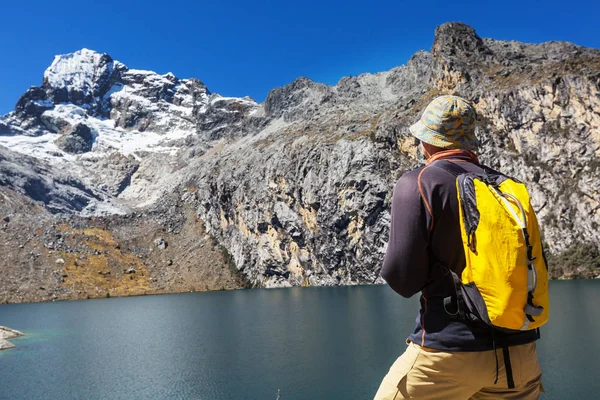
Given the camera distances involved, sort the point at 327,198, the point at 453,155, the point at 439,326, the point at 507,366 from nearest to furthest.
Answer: the point at 507,366 → the point at 439,326 → the point at 453,155 → the point at 327,198

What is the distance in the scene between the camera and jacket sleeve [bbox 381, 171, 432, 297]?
3.42 metres

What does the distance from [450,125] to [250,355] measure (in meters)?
31.2

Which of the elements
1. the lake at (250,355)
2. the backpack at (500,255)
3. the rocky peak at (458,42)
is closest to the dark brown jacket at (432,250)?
the backpack at (500,255)

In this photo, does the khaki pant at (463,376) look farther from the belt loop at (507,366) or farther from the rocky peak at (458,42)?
the rocky peak at (458,42)

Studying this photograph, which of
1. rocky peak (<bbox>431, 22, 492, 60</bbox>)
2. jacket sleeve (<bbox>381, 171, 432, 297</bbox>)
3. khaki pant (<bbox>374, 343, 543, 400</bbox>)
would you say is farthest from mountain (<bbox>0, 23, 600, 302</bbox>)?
jacket sleeve (<bbox>381, 171, 432, 297</bbox>)

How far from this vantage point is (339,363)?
28.0 m

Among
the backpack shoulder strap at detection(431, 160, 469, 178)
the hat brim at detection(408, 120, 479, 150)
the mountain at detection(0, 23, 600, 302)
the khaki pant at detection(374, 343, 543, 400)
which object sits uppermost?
the mountain at detection(0, 23, 600, 302)

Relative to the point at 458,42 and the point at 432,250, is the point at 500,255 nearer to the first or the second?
the point at 432,250

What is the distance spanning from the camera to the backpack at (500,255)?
307 cm

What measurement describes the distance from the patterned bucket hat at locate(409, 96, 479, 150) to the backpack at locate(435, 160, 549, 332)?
0.63 metres

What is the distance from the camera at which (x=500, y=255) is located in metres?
3.06

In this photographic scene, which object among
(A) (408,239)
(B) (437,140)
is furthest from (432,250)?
(B) (437,140)

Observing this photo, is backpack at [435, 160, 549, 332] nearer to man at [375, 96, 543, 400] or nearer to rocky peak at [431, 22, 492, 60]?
man at [375, 96, 543, 400]

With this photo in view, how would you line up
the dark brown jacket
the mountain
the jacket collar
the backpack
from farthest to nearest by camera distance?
the mountain
the jacket collar
the dark brown jacket
the backpack
